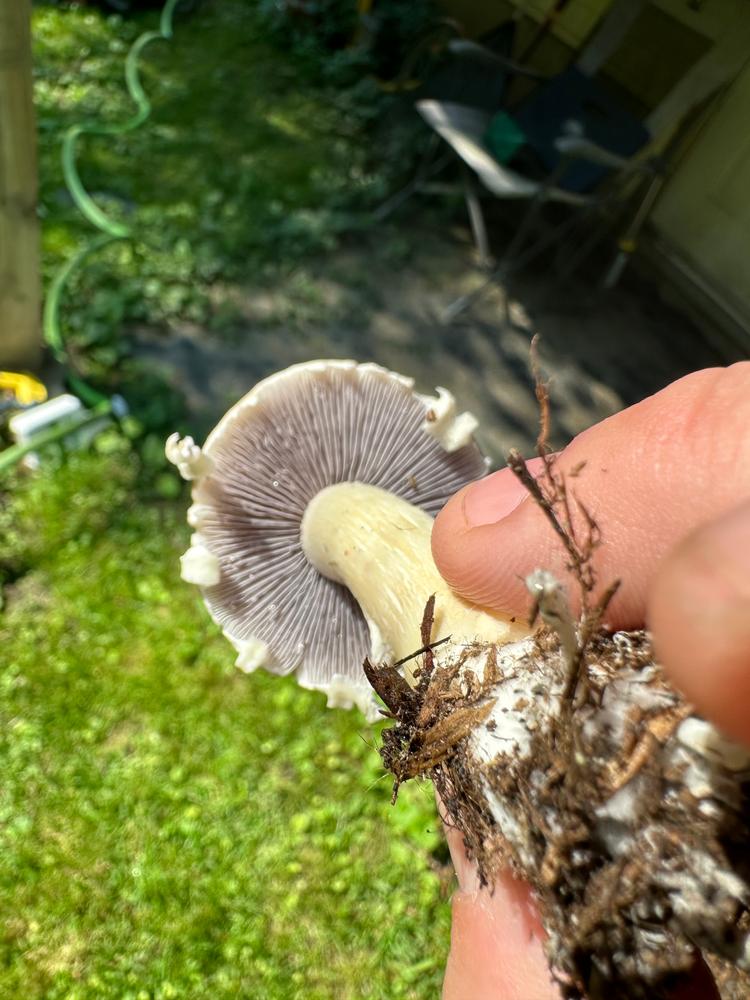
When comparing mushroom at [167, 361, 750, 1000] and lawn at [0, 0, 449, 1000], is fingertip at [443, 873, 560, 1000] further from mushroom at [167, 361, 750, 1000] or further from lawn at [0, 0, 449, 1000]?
lawn at [0, 0, 449, 1000]

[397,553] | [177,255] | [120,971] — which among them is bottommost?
[120,971]

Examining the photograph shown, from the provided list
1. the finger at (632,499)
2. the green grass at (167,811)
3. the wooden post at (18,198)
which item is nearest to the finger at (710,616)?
the finger at (632,499)

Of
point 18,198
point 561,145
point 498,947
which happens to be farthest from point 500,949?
point 561,145

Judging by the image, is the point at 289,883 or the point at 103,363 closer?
the point at 289,883

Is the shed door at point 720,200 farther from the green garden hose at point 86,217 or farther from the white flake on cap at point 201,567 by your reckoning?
the green garden hose at point 86,217

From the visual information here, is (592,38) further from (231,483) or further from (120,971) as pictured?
(120,971)

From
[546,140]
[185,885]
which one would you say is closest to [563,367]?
[546,140]

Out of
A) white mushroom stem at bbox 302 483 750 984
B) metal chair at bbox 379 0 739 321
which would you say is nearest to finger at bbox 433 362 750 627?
white mushroom stem at bbox 302 483 750 984
